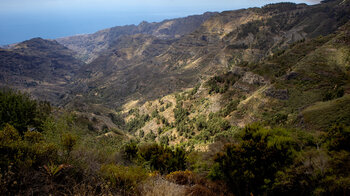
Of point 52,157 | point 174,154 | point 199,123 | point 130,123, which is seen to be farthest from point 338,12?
point 52,157

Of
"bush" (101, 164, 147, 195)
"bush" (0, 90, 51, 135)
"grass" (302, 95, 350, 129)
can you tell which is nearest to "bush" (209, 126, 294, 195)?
"bush" (101, 164, 147, 195)

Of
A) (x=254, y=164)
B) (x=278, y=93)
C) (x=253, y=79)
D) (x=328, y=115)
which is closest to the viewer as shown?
(x=254, y=164)

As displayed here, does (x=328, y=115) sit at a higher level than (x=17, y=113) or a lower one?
lower

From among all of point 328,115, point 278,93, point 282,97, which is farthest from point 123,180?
point 278,93

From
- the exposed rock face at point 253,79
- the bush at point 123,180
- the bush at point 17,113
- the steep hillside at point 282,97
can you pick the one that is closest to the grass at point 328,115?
the steep hillside at point 282,97

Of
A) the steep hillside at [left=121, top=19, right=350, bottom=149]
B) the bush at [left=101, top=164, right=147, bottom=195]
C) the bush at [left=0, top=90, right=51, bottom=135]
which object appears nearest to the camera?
the bush at [left=101, top=164, right=147, bottom=195]

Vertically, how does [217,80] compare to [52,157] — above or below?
below

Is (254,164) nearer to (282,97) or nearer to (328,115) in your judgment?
(328,115)

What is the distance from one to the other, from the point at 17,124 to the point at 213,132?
42.8 m

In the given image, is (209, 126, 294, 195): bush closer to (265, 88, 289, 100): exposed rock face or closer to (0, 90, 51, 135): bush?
(0, 90, 51, 135): bush

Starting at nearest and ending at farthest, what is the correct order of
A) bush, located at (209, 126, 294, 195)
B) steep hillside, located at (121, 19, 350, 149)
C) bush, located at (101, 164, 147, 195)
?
bush, located at (101, 164, 147, 195)
bush, located at (209, 126, 294, 195)
steep hillside, located at (121, 19, 350, 149)

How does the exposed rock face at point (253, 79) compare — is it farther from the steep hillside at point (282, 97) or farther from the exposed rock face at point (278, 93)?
the exposed rock face at point (278, 93)

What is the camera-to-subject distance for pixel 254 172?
47.1ft

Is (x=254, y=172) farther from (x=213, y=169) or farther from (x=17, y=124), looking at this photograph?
(x=17, y=124)
